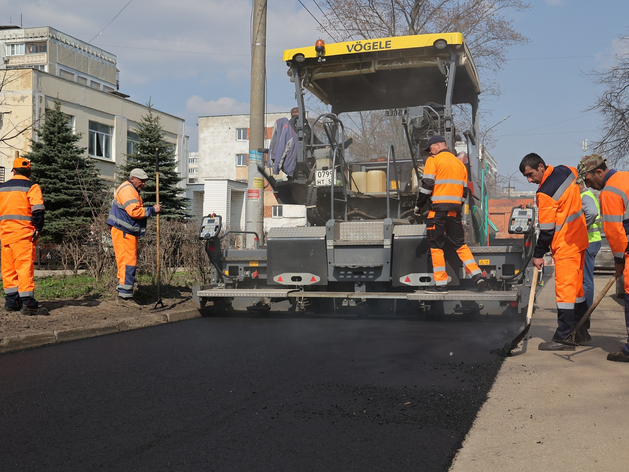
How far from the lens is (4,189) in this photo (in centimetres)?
775

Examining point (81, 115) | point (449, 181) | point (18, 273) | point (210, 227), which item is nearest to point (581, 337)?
point (449, 181)

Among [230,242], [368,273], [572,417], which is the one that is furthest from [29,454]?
[230,242]

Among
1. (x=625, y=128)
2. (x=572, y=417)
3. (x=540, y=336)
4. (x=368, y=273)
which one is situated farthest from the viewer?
(x=625, y=128)

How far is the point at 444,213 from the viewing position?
7148mm

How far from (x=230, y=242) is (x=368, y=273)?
10.3 meters

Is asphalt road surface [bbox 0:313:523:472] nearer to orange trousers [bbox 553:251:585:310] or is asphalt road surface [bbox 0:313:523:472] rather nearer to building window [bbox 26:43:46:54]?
orange trousers [bbox 553:251:585:310]

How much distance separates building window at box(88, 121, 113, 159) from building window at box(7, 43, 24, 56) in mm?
26783

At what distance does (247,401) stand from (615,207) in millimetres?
3451

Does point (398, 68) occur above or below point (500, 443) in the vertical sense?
above

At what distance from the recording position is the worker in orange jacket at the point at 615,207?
527 cm

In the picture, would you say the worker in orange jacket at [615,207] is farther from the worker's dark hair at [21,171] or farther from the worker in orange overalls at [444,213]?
the worker's dark hair at [21,171]

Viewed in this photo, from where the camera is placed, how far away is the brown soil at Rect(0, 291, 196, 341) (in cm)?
674

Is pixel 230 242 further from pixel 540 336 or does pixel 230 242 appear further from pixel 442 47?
pixel 540 336

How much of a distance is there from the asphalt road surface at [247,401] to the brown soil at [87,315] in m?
0.50
